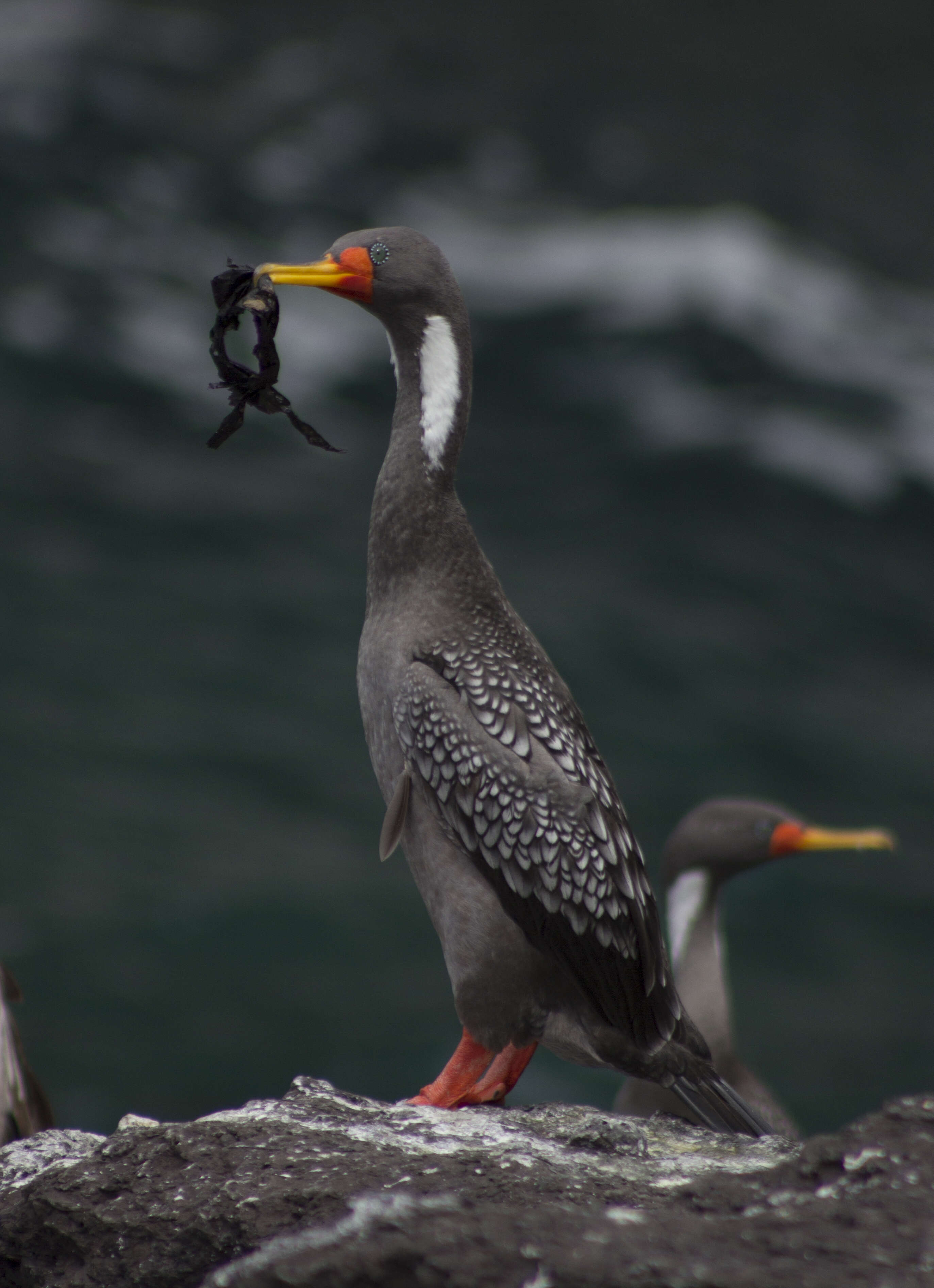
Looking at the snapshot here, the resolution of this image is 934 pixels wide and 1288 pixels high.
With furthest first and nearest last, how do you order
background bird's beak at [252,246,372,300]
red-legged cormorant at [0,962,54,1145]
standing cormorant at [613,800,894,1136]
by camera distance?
standing cormorant at [613,800,894,1136] → red-legged cormorant at [0,962,54,1145] → background bird's beak at [252,246,372,300]

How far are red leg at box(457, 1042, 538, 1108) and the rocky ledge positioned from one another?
0.41m

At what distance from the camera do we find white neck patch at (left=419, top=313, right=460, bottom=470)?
4.77 meters

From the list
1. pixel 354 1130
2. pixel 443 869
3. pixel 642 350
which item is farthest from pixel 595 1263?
pixel 642 350

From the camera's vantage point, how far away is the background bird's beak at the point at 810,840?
7.25 metres

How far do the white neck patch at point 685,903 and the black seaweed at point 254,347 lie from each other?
3.62m

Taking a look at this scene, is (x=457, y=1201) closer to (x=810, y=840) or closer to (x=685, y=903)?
(x=685, y=903)

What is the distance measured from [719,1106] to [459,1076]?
0.86 metres

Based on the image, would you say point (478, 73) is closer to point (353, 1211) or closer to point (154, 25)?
point (154, 25)

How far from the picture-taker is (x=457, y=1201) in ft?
9.14

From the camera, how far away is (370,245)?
4719mm

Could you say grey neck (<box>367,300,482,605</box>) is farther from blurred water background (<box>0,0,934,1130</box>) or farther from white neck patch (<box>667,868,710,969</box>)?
blurred water background (<box>0,0,934,1130</box>)

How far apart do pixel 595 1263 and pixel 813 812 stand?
13.0 meters

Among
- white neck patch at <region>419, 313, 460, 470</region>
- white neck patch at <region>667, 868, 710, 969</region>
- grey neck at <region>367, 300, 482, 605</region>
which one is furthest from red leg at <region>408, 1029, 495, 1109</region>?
white neck patch at <region>667, 868, 710, 969</region>

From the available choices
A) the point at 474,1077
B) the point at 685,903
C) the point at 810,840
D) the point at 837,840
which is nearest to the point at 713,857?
the point at 685,903
